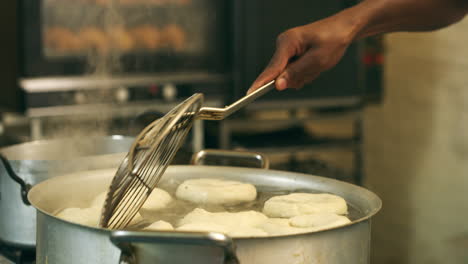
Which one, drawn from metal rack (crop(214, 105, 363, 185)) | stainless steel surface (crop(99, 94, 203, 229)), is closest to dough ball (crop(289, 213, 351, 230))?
stainless steel surface (crop(99, 94, 203, 229))

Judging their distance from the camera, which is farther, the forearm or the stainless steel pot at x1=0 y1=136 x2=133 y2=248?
the forearm

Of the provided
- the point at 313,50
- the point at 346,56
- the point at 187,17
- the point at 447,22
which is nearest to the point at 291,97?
the point at 346,56

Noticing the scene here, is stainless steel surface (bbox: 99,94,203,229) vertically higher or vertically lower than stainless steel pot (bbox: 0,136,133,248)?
higher

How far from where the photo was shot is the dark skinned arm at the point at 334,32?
1.21 metres

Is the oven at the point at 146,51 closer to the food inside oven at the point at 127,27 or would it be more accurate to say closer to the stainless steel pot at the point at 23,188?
the food inside oven at the point at 127,27

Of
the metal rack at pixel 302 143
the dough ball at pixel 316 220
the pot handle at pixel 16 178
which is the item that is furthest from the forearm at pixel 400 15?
the metal rack at pixel 302 143

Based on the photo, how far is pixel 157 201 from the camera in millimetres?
1164

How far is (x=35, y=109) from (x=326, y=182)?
1586mm

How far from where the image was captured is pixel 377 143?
3570mm

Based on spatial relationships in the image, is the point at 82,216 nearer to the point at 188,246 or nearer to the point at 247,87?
the point at 188,246

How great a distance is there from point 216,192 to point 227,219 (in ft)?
0.55

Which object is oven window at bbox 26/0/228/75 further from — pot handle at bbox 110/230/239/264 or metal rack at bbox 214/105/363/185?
pot handle at bbox 110/230/239/264

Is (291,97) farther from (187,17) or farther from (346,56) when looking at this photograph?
(187,17)

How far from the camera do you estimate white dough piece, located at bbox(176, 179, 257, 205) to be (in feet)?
3.87
